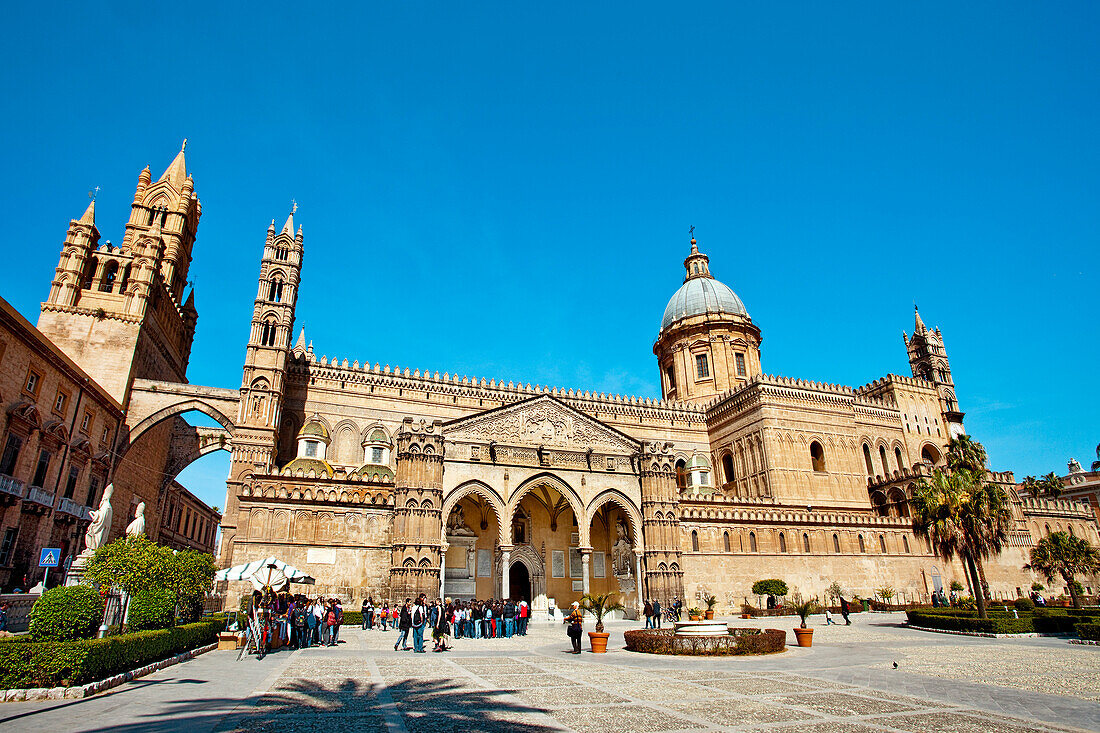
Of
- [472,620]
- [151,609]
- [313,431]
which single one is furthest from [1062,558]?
[151,609]

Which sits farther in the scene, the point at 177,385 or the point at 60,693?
the point at 177,385

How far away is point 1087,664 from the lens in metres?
14.4

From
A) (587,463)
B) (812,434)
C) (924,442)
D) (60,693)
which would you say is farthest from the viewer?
(924,442)

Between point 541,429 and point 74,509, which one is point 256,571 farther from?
point 74,509

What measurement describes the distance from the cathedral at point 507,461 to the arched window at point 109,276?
Result: 15 centimetres

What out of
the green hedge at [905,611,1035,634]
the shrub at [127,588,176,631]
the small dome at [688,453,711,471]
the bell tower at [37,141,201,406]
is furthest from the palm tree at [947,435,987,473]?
the bell tower at [37,141,201,406]

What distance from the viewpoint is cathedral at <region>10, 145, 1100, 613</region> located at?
98.8ft

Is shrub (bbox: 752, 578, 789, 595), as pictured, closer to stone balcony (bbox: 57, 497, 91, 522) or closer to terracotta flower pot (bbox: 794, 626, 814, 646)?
terracotta flower pot (bbox: 794, 626, 814, 646)

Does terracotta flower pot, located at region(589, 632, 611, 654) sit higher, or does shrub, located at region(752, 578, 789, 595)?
shrub, located at region(752, 578, 789, 595)

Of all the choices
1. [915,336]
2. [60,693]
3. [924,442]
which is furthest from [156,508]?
[915,336]

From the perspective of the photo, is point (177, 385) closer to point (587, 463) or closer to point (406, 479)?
point (406, 479)

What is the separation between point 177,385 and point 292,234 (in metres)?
13.0

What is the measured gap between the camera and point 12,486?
25828mm

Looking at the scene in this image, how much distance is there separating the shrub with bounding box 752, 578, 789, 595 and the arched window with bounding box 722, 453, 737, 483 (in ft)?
46.5
